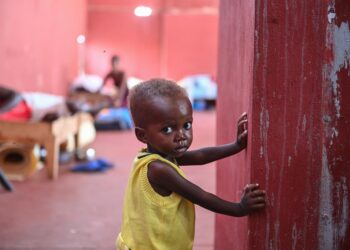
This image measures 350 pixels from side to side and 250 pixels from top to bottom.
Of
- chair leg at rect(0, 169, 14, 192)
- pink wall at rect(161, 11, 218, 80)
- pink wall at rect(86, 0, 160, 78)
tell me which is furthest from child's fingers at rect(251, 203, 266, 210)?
pink wall at rect(161, 11, 218, 80)

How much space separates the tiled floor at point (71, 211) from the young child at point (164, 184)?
4.42 feet

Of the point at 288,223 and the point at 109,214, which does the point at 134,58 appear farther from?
the point at 288,223

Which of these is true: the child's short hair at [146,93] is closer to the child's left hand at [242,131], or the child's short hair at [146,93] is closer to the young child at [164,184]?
the young child at [164,184]

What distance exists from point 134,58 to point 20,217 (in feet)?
35.7

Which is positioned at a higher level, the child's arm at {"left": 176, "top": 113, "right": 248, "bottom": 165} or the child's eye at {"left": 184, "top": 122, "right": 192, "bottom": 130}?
the child's eye at {"left": 184, "top": 122, "right": 192, "bottom": 130}

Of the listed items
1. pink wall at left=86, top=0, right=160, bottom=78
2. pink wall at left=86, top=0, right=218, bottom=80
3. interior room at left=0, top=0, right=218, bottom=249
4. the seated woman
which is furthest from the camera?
pink wall at left=86, top=0, right=218, bottom=80

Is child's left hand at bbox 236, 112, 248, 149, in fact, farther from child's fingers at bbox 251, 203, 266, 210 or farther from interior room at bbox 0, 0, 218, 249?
interior room at bbox 0, 0, 218, 249

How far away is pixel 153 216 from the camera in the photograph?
167cm

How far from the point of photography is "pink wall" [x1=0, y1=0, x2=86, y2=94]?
23.6 feet

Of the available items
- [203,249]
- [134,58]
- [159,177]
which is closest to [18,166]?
[203,249]

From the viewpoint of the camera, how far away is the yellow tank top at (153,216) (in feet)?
5.48

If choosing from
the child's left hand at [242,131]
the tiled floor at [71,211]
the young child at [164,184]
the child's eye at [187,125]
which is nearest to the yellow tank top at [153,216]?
the young child at [164,184]

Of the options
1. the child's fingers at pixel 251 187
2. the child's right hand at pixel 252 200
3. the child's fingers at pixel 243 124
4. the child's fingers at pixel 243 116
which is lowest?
the child's right hand at pixel 252 200

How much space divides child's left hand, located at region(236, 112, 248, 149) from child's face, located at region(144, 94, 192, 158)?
19cm
